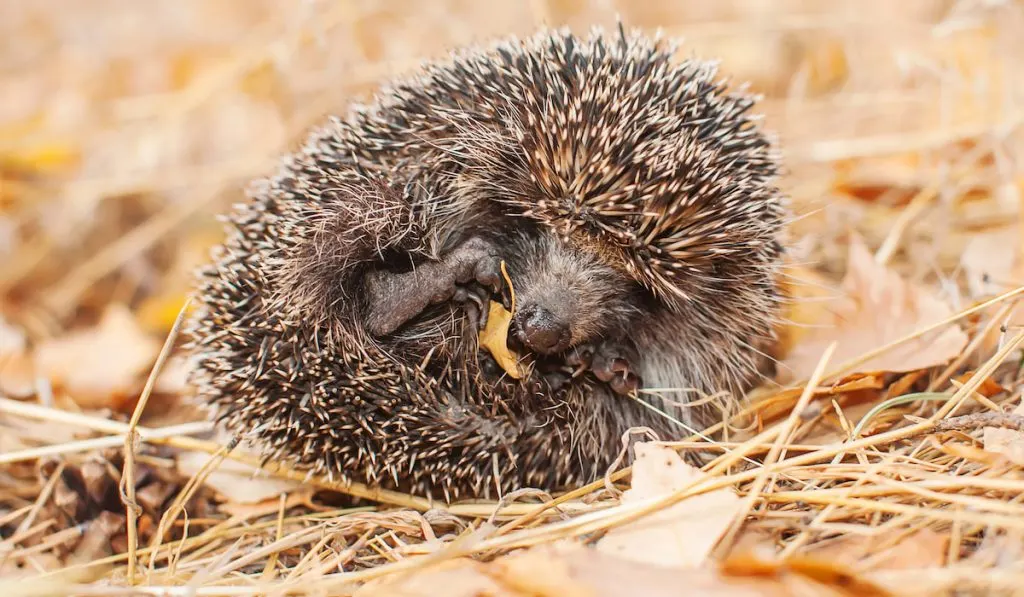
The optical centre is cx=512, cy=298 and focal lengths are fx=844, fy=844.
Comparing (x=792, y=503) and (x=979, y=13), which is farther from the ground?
(x=979, y=13)

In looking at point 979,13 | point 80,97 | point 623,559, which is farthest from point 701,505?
point 80,97

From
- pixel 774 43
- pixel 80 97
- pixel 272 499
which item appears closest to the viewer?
pixel 272 499

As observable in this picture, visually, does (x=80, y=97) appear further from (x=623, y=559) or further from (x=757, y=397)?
(x=623, y=559)

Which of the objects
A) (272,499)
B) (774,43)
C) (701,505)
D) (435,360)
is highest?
(774,43)

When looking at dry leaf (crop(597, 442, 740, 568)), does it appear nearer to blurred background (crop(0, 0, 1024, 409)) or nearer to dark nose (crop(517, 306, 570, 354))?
dark nose (crop(517, 306, 570, 354))

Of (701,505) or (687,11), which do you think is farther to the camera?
(687,11)

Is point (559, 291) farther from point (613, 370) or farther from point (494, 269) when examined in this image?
point (613, 370)

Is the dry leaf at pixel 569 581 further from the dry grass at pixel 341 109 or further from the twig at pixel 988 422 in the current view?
the twig at pixel 988 422
